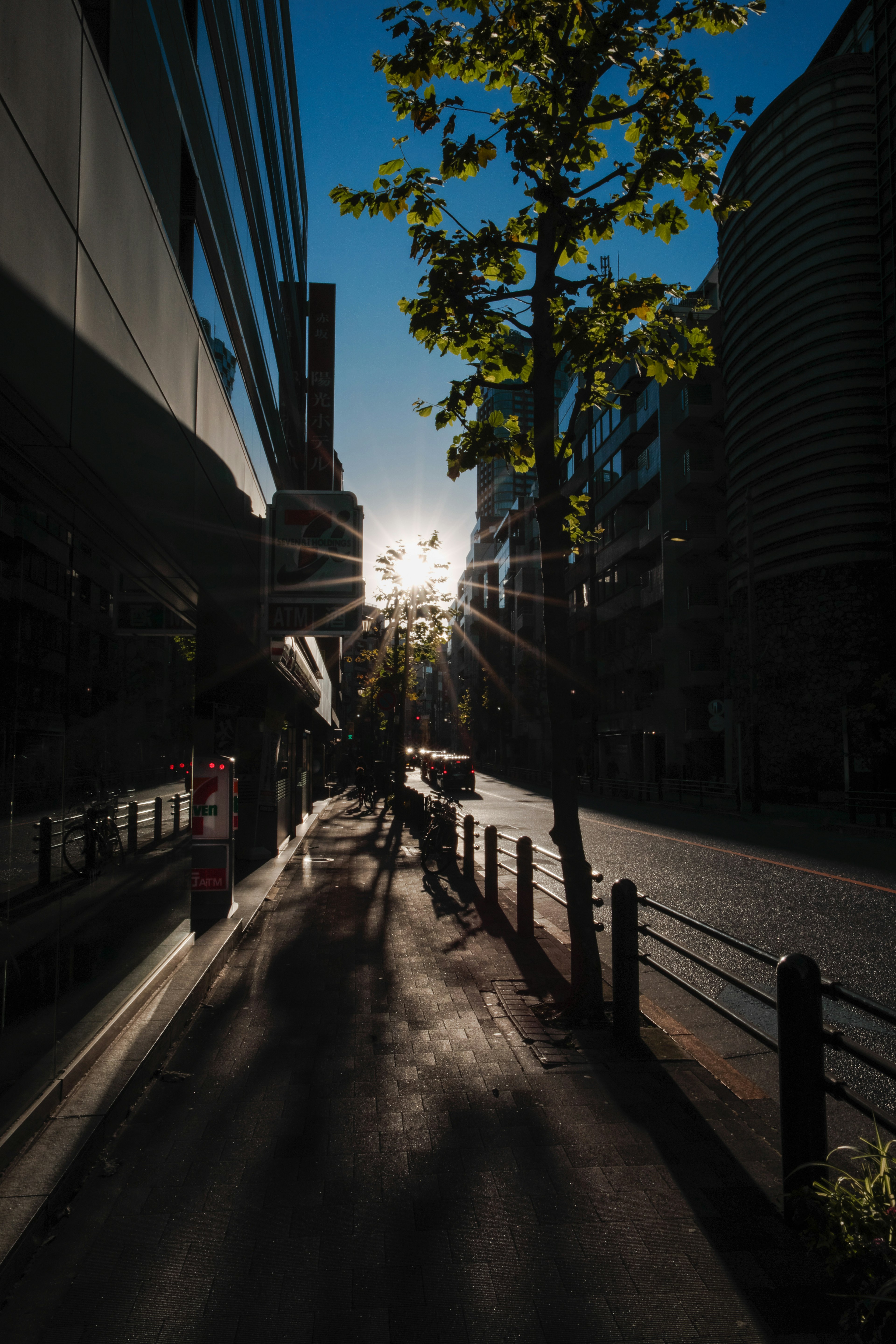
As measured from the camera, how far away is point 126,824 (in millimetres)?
5645

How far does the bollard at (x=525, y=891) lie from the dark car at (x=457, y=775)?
30940mm

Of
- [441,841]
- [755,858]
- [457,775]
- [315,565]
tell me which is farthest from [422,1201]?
[457,775]

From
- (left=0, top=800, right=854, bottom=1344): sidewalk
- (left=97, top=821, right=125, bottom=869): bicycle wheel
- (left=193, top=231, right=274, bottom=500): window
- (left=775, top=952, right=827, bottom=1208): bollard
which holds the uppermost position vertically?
(left=193, top=231, right=274, bottom=500): window

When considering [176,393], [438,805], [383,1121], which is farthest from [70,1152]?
[438,805]

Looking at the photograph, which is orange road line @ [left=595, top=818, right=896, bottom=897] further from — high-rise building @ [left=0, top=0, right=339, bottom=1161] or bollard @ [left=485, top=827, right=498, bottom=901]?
high-rise building @ [left=0, top=0, right=339, bottom=1161]

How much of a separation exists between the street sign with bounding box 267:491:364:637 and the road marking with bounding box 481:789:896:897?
8038 millimetres

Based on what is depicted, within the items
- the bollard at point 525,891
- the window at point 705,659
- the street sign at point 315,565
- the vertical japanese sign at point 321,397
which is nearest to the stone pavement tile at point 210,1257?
the bollard at point 525,891

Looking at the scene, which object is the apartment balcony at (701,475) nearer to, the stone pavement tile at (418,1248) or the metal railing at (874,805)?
the metal railing at (874,805)

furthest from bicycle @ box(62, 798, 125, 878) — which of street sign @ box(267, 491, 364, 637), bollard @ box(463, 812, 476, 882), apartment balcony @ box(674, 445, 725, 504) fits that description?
apartment balcony @ box(674, 445, 725, 504)

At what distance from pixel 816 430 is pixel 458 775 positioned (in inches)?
873

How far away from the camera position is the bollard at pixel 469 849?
43.1 ft

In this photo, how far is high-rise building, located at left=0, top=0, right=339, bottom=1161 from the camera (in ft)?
11.5

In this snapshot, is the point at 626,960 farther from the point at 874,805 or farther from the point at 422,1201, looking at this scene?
the point at 874,805

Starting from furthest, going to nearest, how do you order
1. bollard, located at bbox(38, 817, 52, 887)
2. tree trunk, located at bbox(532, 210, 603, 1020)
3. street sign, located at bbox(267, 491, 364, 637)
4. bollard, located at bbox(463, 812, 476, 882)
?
bollard, located at bbox(463, 812, 476, 882) < street sign, located at bbox(267, 491, 364, 637) < tree trunk, located at bbox(532, 210, 603, 1020) < bollard, located at bbox(38, 817, 52, 887)
